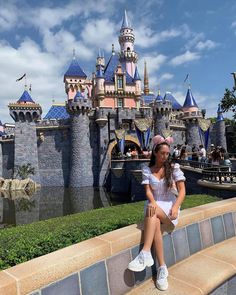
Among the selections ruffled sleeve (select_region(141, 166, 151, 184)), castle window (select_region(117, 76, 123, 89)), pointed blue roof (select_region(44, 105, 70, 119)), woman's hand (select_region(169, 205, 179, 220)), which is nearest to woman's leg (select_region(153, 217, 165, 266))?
woman's hand (select_region(169, 205, 179, 220))

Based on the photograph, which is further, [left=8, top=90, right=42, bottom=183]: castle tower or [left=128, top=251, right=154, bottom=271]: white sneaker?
[left=8, top=90, right=42, bottom=183]: castle tower

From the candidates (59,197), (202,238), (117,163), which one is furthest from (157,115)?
(202,238)

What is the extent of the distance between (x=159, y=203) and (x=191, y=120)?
27.8 m

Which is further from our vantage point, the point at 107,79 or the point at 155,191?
the point at 107,79

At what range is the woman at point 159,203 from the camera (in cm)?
225

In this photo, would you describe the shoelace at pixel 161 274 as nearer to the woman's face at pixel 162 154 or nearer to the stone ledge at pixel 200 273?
the stone ledge at pixel 200 273

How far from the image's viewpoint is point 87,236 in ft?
10.2

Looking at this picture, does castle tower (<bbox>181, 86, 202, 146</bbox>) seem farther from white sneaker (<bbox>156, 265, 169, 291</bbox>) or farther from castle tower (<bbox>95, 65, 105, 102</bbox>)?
white sneaker (<bbox>156, 265, 169, 291</bbox>)

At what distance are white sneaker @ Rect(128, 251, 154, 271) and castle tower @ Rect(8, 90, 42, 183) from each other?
24.3 meters

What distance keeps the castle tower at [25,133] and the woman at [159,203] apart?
79.0ft

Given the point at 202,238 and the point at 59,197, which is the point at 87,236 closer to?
the point at 202,238

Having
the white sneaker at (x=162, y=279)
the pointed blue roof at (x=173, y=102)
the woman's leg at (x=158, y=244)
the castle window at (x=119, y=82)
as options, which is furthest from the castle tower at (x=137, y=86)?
the white sneaker at (x=162, y=279)

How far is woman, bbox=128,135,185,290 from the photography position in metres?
2.25

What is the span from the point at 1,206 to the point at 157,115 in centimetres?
1737
